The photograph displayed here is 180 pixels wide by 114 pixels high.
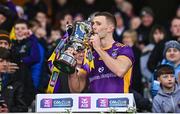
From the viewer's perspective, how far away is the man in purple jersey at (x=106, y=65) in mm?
8711

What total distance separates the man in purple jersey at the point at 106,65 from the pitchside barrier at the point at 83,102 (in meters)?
0.39

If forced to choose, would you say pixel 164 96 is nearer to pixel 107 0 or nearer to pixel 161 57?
pixel 161 57

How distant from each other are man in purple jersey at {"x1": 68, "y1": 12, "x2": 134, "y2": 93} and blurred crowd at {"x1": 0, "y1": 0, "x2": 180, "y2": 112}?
2.15 feet

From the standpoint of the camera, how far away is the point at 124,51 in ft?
28.8

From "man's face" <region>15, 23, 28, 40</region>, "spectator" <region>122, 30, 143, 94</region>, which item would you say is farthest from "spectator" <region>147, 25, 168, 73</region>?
"man's face" <region>15, 23, 28, 40</region>

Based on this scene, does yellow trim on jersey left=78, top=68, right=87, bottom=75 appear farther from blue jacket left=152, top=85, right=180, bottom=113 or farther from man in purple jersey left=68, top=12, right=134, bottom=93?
blue jacket left=152, top=85, right=180, bottom=113

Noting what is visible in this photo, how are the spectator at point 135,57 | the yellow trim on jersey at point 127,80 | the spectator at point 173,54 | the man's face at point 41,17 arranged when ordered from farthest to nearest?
the man's face at point 41,17
the spectator at point 135,57
the spectator at point 173,54
the yellow trim on jersey at point 127,80

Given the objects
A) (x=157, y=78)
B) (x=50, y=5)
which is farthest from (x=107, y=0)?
(x=157, y=78)

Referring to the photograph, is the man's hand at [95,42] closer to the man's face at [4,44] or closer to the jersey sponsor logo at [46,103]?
the jersey sponsor logo at [46,103]

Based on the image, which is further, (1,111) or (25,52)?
(25,52)

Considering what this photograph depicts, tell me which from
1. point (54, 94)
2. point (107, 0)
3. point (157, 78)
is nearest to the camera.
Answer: point (54, 94)

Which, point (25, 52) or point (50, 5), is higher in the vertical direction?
point (50, 5)

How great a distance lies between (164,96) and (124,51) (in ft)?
3.12

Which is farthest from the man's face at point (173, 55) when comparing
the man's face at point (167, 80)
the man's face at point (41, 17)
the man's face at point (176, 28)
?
the man's face at point (41, 17)
